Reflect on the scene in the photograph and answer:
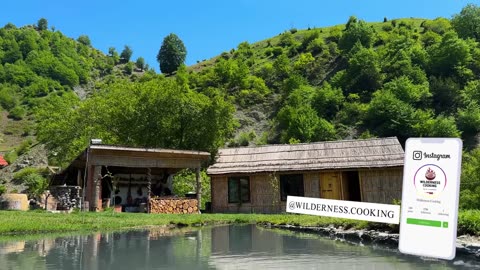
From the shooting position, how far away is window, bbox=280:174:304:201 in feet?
68.8

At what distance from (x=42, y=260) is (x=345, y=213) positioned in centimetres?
652

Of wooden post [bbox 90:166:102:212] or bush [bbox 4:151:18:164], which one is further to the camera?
bush [bbox 4:151:18:164]

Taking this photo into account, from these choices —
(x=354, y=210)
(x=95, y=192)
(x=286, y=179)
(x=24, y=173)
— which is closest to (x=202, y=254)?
(x=354, y=210)

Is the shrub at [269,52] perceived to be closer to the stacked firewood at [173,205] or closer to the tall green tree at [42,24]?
the tall green tree at [42,24]

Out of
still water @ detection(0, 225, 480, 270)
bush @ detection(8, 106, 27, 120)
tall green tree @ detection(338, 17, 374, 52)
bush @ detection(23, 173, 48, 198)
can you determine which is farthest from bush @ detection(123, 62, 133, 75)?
still water @ detection(0, 225, 480, 270)

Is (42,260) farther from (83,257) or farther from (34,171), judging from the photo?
(34,171)

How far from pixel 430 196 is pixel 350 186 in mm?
20378

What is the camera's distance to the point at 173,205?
64.1 ft

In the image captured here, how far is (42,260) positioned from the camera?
24.3 ft

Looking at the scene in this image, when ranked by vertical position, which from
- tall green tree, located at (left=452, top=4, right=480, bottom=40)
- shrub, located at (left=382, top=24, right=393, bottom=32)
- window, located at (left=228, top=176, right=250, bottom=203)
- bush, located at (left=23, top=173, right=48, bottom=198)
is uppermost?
shrub, located at (left=382, top=24, right=393, bottom=32)

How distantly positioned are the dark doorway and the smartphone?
61.5 feet

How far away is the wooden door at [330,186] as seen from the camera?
20.2 m

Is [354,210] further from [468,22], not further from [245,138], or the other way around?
[468,22]

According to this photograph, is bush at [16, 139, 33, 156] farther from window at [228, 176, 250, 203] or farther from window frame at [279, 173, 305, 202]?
window frame at [279, 173, 305, 202]
